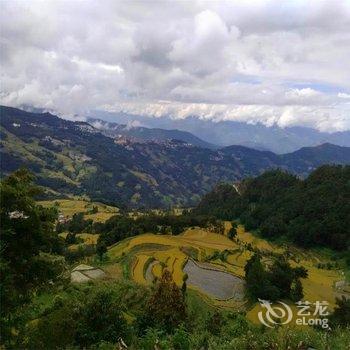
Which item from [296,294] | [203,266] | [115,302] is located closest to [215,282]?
[203,266]

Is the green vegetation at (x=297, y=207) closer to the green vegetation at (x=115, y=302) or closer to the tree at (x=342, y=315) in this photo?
the green vegetation at (x=115, y=302)

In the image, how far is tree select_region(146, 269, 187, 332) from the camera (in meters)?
33.8

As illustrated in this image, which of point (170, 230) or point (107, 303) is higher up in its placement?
point (107, 303)

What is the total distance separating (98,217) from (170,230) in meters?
68.8

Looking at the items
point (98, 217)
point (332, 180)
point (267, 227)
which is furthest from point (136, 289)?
point (98, 217)

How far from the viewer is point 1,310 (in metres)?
17.5

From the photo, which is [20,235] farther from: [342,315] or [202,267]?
[202,267]

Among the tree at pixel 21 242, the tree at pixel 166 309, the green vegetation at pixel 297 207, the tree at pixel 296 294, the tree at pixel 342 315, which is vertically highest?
the tree at pixel 21 242

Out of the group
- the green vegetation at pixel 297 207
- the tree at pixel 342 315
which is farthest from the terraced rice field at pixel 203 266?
the green vegetation at pixel 297 207

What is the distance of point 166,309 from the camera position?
1357 inches

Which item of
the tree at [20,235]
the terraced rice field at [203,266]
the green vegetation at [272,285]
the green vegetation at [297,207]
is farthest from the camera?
the green vegetation at [297,207]

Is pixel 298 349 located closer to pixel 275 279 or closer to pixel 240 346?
pixel 240 346

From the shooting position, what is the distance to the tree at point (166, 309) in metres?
33.8

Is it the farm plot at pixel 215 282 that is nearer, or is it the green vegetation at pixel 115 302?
the green vegetation at pixel 115 302
